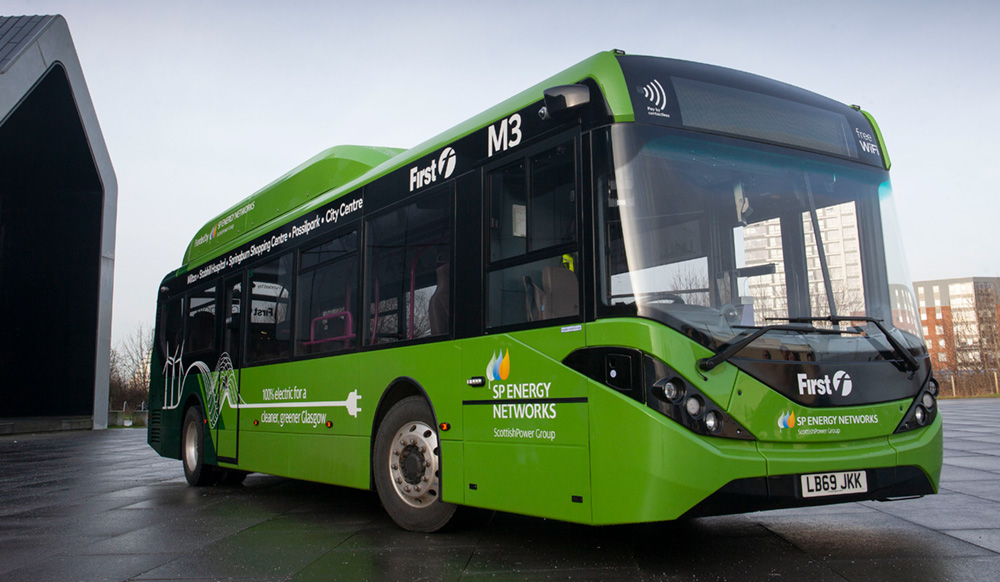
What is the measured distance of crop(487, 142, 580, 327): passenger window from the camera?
5.04 metres

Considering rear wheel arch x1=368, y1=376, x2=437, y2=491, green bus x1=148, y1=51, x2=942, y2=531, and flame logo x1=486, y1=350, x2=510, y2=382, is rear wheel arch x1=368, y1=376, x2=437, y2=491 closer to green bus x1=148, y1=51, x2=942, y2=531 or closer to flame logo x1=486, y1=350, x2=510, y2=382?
green bus x1=148, y1=51, x2=942, y2=531

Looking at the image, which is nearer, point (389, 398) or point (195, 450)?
point (389, 398)

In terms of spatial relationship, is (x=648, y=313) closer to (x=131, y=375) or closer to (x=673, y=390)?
(x=673, y=390)

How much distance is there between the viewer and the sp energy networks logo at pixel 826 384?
477cm

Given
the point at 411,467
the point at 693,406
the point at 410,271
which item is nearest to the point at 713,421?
the point at 693,406

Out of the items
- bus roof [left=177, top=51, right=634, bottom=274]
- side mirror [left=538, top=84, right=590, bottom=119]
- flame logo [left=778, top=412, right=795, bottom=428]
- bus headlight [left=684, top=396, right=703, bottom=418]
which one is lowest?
flame logo [left=778, top=412, right=795, bottom=428]

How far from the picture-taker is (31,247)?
32.4m

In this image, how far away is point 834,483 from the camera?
477 centimetres

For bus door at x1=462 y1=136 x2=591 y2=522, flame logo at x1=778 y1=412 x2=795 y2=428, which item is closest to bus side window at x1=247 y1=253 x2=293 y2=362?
bus door at x1=462 y1=136 x2=591 y2=522

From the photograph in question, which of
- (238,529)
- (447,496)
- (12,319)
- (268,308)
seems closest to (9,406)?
(12,319)

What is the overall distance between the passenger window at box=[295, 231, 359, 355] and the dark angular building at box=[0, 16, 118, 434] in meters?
26.0

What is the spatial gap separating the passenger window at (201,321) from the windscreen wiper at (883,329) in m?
8.06

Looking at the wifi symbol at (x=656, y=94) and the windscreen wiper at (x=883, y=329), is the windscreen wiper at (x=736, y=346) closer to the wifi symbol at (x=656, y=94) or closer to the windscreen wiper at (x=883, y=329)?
the windscreen wiper at (x=883, y=329)

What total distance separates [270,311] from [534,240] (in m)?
4.94
